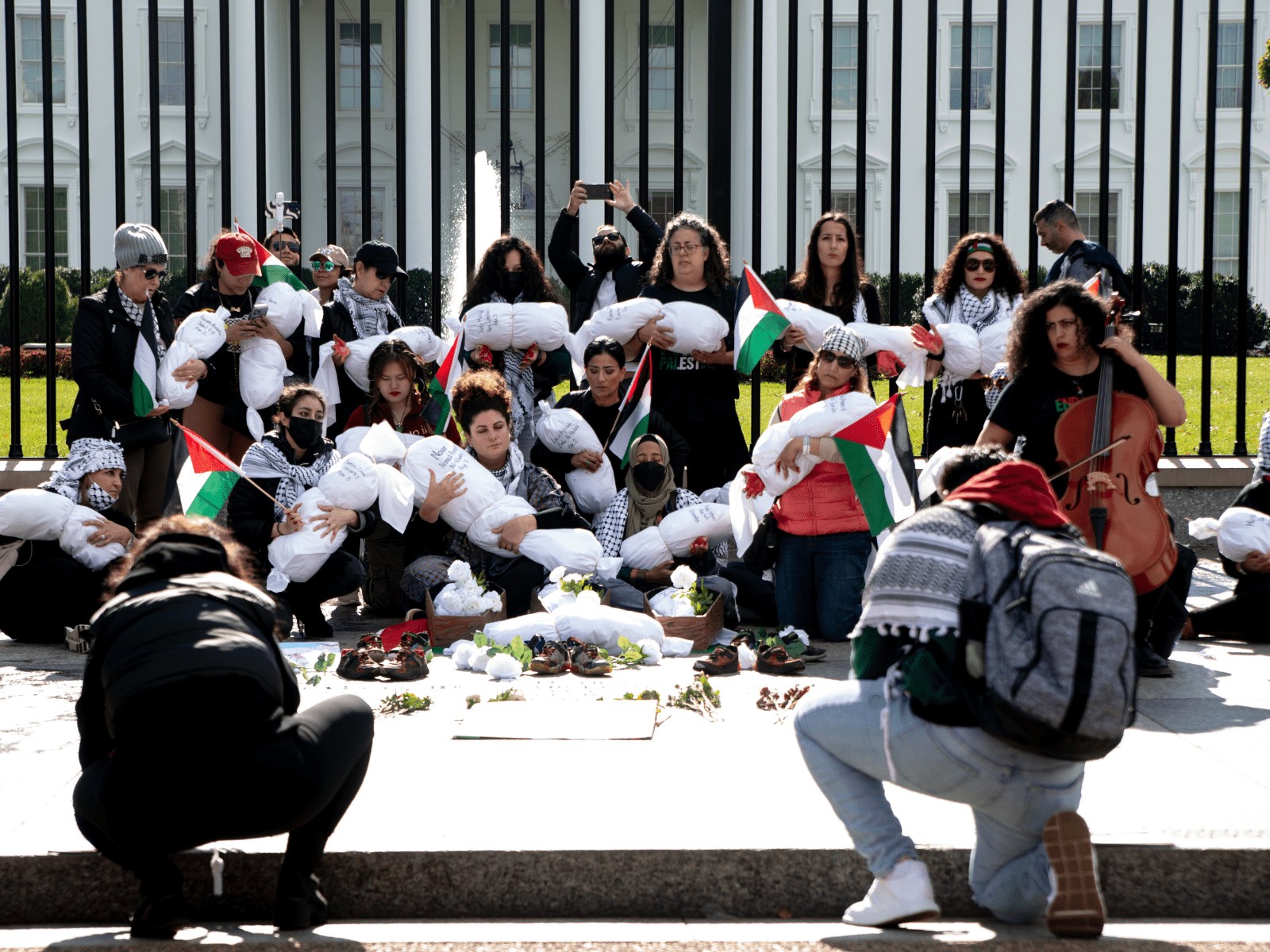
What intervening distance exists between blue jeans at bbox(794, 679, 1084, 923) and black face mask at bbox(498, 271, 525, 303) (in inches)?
190

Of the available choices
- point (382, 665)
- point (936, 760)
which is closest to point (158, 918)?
point (936, 760)

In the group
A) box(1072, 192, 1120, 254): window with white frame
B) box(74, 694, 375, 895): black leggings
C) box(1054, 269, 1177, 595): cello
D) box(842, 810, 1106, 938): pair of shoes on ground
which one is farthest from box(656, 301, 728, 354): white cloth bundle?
box(1072, 192, 1120, 254): window with white frame

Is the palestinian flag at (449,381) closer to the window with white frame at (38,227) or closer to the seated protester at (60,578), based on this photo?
the seated protester at (60,578)

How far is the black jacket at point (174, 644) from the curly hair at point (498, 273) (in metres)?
4.49

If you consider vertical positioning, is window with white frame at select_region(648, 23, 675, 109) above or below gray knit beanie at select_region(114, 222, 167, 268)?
above

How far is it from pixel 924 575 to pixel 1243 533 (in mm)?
4102

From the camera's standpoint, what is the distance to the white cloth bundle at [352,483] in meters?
6.70

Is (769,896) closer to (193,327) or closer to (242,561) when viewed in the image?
(242,561)

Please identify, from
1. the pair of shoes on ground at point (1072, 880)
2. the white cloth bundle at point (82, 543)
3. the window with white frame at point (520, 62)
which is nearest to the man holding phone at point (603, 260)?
the white cloth bundle at point (82, 543)

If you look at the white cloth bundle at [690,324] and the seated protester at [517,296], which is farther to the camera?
the seated protester at [517,296]

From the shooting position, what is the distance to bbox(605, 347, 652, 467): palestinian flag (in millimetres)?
7281

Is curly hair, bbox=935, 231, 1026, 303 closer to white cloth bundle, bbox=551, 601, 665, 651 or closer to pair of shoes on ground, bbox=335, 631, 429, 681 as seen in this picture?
white cloth bundle, bbox=551, 601, 665, 651

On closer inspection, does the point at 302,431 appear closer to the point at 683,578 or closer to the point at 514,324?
the point at 514,324

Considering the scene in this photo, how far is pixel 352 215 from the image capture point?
82.8 ft
